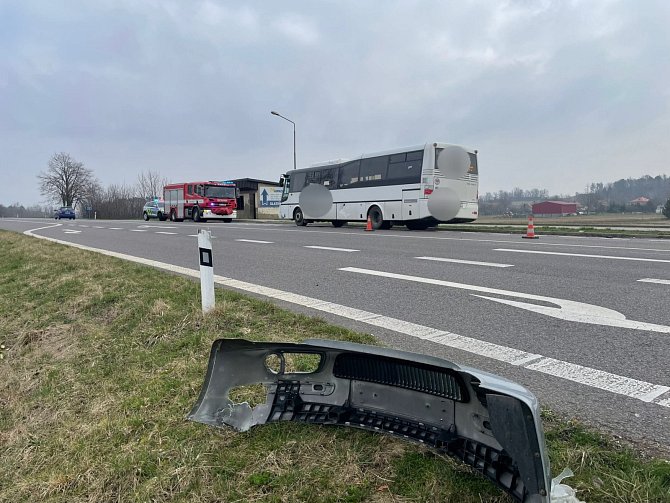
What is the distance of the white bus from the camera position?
699 inches

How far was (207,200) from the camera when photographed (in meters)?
31.3

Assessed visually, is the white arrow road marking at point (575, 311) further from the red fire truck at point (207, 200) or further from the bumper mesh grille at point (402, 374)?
the red fire truck at point (207, 200)

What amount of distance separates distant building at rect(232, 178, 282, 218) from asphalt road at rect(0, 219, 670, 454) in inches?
1231

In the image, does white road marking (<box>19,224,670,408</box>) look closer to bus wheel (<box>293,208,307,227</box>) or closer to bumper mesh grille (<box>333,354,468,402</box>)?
bumper mesh grille (<box>333,354,468,402</box>)

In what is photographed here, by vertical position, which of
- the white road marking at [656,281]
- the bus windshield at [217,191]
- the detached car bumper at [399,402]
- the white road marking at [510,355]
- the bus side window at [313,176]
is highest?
the bus side window at [313,176]

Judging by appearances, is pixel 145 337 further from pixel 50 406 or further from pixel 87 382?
pixel 50 406

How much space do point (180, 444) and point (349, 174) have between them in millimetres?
19237

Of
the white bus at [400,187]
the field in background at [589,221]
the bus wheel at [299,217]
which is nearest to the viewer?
the white bus at [400,187]

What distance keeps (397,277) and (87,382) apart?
4646mm

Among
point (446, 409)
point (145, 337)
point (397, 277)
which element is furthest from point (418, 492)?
point (397, 277)

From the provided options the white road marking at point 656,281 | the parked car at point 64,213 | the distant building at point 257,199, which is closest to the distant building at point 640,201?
the distant building at point 257,199

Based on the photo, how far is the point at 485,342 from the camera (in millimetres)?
3865

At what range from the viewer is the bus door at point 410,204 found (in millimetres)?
18016

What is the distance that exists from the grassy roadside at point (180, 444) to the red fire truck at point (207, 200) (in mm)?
27293
